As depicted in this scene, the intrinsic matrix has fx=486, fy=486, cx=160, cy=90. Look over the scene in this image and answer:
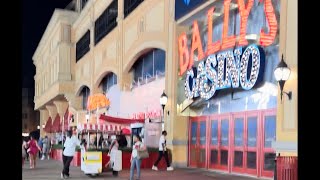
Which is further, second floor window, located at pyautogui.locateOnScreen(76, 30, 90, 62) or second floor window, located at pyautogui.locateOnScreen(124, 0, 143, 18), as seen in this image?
second floor window, located at pyautogui.locateOnScreen(76, 30, 90, 62)

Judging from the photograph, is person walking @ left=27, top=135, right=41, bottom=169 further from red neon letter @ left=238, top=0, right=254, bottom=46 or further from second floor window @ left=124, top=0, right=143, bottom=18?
red neon letter @ left=238, top=0, right=254, bottom=46

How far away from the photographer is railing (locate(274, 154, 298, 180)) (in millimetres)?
9875

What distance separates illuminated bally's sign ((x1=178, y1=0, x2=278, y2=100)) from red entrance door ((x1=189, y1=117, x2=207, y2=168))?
1198 mm

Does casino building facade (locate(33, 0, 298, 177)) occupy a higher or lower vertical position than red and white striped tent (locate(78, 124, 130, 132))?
higher

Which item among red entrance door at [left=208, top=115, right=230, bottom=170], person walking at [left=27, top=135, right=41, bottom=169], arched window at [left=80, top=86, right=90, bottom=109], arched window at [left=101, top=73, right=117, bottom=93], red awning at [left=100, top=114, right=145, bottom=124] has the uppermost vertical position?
arched window at [left=101, top=73, right=117, bottom=93]

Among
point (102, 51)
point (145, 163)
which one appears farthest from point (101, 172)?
point (102, 51)

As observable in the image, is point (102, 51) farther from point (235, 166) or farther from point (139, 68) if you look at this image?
point (235, 166)

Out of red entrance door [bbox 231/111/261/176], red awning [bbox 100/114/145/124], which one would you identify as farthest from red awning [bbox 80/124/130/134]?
red entrance door [bbox 231/111/261/176]

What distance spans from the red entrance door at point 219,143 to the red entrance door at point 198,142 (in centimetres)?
52

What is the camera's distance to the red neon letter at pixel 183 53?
18812mm

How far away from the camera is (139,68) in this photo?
2723cm

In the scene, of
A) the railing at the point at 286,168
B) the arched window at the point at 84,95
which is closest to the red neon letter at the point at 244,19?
the railing at the point at 286,168

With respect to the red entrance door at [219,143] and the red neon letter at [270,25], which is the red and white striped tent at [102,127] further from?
the red neon letter at [270,25]
